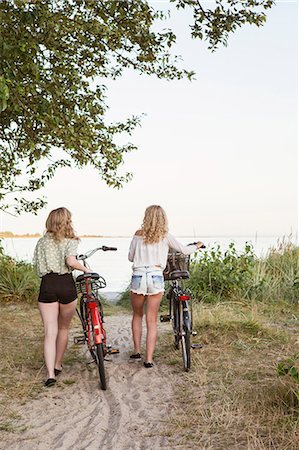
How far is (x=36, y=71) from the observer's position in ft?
21.9

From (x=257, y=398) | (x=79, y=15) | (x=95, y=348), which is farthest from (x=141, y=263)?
(x=79, y=15)

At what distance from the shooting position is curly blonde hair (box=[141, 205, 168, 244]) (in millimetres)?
6848

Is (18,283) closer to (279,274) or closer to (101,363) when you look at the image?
(279,274)

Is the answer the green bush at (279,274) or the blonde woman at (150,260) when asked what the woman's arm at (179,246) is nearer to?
the blonde woman at (150,260)

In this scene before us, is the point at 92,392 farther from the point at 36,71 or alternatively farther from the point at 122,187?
the point at 122,187

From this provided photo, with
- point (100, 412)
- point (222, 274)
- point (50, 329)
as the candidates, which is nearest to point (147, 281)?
point (50, 329)

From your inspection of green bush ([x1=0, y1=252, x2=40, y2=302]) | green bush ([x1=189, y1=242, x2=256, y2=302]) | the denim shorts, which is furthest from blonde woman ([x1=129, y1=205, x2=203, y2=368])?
green bush ([x1=0, y1=252, x2=40, y2=302])

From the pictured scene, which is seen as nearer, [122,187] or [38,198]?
[122,187]

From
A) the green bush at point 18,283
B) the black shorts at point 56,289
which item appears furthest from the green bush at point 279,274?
the black shorts at point 56,289

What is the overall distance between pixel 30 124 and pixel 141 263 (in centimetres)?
249

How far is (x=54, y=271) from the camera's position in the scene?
6.39m

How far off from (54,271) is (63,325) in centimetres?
68

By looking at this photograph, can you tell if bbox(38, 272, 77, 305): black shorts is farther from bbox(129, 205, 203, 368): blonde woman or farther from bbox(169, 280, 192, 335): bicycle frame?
bbox(169, 280, 192, 335): bicycle frame

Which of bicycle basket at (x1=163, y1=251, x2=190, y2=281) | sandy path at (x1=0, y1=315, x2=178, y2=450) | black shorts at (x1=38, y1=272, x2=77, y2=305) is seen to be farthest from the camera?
bicycle basket at (x1=163, y1=251, x2=190, y2=281)
